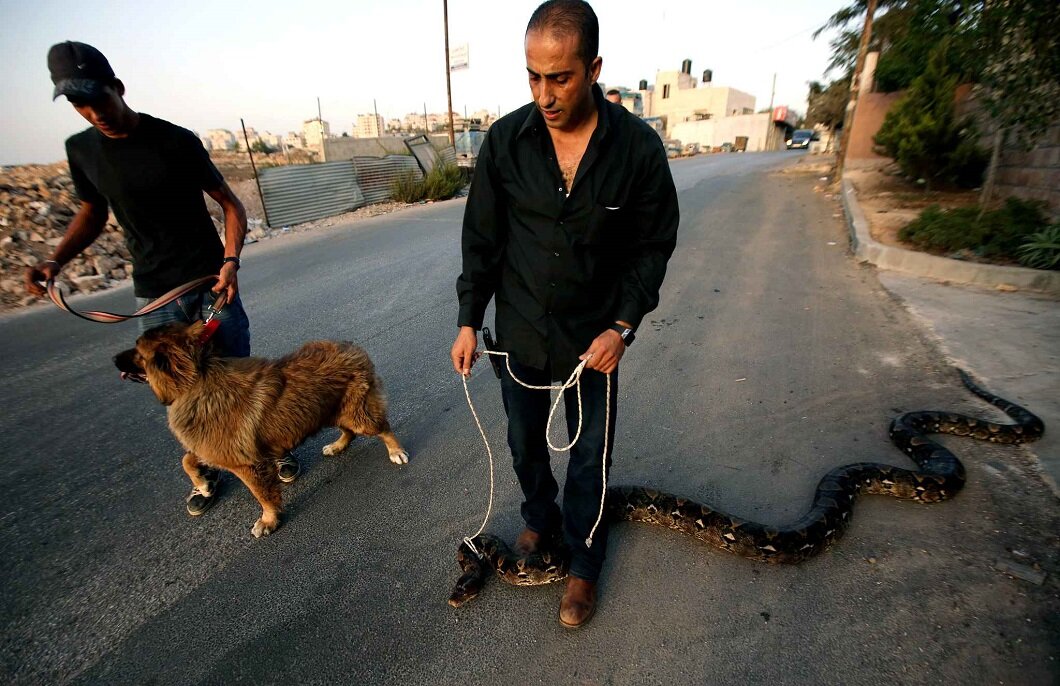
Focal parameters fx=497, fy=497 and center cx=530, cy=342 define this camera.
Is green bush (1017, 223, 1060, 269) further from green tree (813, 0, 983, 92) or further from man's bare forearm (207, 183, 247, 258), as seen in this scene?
man's bare forearm (207, 183, 247, 258)

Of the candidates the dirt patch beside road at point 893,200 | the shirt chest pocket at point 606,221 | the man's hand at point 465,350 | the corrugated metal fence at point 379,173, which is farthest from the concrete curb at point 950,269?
the corrugated metal fence at point 379,173

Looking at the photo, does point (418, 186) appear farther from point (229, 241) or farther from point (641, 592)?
point (641, 592)

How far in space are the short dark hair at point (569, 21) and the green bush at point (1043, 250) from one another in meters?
8.39

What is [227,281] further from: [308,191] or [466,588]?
[308,191]

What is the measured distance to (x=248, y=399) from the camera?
2.99 m

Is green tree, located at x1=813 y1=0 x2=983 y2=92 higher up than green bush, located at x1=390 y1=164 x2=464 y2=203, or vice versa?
green tree, located at x1=813 y1=0 x2=983 y2=92

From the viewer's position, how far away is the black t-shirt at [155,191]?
2.87m

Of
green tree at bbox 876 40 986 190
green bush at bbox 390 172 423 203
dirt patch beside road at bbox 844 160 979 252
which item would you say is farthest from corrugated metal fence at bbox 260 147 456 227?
green tree at bbox 876 40 986 190

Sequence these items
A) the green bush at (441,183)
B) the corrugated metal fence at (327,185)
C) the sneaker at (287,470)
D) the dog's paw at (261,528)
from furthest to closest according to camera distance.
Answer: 1. the green bush at (441,183)
2. the corrugated metal fence at (327,185)
3. the sneaker at (287,470)
4. the dog's paw at (261,528)

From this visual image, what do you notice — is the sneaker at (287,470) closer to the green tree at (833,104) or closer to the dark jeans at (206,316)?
the dark jeans at (206,316)

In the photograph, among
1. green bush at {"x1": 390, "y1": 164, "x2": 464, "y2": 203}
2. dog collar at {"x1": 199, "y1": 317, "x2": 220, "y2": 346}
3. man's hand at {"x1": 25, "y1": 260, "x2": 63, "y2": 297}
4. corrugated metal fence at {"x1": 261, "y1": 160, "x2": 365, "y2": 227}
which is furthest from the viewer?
green bush at {"x1": 390, "y1": 164, "x2": 464, "y2": 203}

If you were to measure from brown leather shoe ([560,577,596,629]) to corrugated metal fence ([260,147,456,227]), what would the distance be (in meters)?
14.5

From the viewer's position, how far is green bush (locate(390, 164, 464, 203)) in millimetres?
17812

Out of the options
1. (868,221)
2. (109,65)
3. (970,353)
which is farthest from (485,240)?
(868,221)
